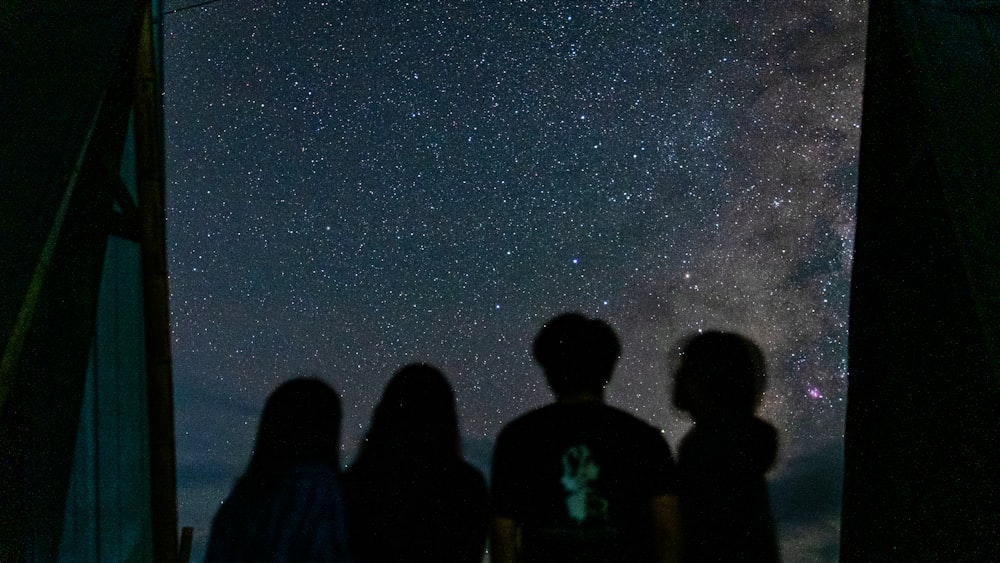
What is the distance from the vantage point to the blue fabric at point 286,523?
2760 mm

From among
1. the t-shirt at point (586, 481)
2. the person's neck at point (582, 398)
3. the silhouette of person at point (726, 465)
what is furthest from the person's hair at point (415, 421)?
the silhouette of person at point (726, 465)

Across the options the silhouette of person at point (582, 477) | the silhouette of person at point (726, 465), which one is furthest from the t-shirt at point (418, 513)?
the silhouette of person at point (726, 465)

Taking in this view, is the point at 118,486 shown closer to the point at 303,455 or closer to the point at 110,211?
the point at 110,211

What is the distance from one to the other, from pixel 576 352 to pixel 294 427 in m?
1.03

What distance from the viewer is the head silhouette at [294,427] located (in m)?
2.81

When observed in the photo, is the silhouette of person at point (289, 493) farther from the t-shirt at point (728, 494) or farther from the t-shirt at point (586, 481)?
the t-shirt at point (728, 494)

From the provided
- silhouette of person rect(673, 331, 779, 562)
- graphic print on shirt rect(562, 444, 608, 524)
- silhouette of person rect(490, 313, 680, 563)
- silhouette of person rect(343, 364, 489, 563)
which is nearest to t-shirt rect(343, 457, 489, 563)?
silhouette of person rect(343, 364, 489, 563)

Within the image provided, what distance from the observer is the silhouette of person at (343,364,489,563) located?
9.00 ft

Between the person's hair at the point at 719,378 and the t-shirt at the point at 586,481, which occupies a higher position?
the person's hair at the point at 719,378

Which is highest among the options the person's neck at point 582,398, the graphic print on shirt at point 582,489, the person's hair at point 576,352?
the person's hair at point 576,352

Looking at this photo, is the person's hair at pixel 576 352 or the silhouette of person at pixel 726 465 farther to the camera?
the silhouette of person at pixel 726 465

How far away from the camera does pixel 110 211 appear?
13.3 feet

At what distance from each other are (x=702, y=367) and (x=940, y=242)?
1738 millimetres

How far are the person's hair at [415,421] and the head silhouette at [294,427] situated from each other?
167mm
